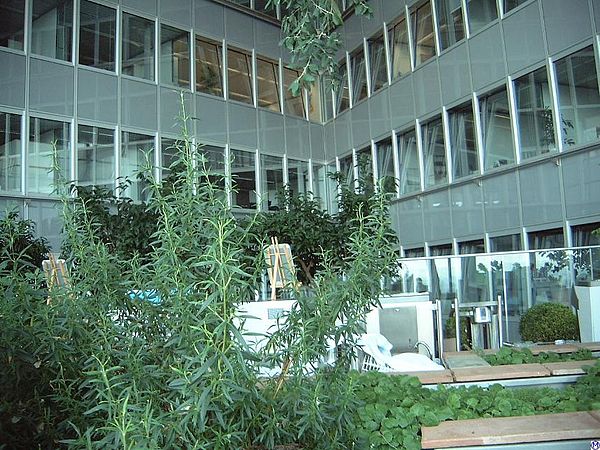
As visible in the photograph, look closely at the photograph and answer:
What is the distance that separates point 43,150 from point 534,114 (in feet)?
36.0

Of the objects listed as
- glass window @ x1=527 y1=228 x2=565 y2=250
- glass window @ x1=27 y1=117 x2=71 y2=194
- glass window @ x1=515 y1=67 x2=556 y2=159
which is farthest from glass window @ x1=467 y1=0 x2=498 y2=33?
glass window @ x1=27 y1=117 x2=71 y2=194

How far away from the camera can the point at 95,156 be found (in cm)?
1636

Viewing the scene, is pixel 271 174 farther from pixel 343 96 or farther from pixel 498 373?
pixel 498 373

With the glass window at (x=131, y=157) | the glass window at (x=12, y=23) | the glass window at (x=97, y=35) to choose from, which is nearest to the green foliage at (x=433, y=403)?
the glass window at (x=131, y=157)

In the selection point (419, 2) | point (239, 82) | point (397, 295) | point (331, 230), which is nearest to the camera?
point (397, 295)

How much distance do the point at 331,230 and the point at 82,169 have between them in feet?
22.7

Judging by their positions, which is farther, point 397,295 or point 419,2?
point 419,2

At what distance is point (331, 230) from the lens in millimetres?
12836

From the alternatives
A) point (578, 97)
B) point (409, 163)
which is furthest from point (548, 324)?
point (409, 163)

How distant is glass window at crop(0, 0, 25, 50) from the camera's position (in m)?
15.0

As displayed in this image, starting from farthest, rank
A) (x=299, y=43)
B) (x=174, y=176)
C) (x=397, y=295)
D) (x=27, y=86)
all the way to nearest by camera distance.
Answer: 1. (x=27, y=86)
2. (x=397, y=295)
3. (x=299, y=43)
4. (x=174, y=176)

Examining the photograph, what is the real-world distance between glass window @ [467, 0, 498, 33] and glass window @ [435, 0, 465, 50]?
13.7 inches

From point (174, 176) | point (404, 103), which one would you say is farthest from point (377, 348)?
point (404, 103)

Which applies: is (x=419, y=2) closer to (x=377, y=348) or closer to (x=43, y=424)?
(x=377, y=348)
